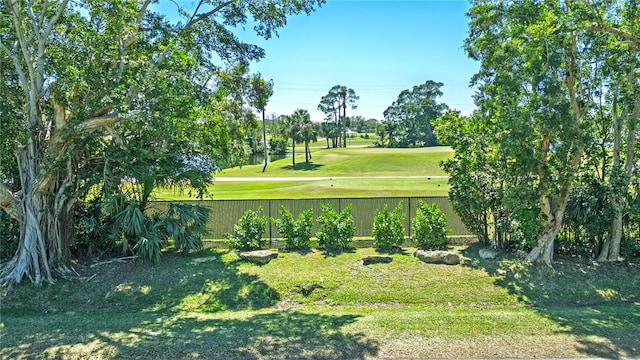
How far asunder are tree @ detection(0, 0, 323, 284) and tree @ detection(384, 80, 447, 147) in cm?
7296

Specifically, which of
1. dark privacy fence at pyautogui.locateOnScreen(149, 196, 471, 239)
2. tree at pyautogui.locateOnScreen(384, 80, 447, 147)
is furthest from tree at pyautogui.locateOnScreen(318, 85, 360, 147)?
dark privacy fence at pyautogui.locateOnScreen(149, 196, 471, 239)

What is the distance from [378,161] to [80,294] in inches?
1865

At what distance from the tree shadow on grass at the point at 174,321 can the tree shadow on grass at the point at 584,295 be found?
3.27 metres

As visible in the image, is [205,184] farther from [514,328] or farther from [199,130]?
[514,328]

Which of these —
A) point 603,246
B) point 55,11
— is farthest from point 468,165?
point 55,11

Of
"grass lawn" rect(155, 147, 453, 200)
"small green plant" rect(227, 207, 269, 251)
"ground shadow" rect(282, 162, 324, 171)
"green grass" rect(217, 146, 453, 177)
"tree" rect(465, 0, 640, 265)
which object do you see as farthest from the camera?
"ground shadow" rect(282, 162, 324, 171)

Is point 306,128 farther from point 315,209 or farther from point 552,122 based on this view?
point 552,122

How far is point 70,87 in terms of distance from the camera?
374 inches

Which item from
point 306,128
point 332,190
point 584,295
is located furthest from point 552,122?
point 306,128

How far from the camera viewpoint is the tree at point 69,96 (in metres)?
9.20

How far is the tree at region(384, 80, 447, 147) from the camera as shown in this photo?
8288cm

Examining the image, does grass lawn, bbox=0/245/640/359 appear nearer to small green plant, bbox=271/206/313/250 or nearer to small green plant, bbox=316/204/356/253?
small green plant, bbox=316/204/356/253

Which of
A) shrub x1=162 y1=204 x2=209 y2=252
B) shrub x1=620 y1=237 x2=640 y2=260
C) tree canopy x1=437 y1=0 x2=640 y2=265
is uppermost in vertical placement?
tree canopy x1=437 y1=0 x2=640 y2=265

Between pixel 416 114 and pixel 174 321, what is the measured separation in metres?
84.5
